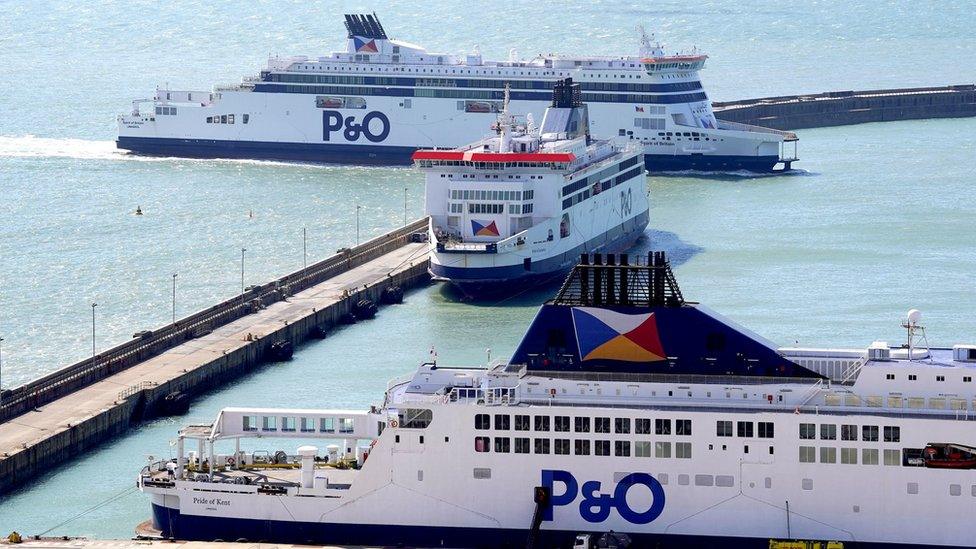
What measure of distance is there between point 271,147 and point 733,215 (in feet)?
100

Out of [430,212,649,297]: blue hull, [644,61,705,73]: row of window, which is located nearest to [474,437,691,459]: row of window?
[430,212,649,297]: blue hull

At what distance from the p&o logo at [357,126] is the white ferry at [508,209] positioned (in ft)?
98.5

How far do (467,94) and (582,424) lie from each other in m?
68.9

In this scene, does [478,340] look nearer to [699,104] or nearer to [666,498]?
[666,498]

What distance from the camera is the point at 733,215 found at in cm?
8181

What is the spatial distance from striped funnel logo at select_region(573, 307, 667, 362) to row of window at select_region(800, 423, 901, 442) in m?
2.98

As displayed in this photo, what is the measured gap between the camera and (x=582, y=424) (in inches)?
1348

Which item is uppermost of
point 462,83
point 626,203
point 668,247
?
point 462,83

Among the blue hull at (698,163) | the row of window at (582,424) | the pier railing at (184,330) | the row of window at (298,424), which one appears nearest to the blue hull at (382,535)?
the row of window at (582,424)

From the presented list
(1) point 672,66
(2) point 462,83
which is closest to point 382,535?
(1) point 672,66

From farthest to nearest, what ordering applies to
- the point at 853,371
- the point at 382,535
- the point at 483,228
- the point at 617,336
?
the point at 483,228 < the point at 617,336 < the point at 853,371 < the point at 382,535

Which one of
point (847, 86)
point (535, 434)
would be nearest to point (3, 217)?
point (535, 434)

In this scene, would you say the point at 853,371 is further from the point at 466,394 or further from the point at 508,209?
the point at 508,209

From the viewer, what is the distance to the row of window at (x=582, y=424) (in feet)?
112
